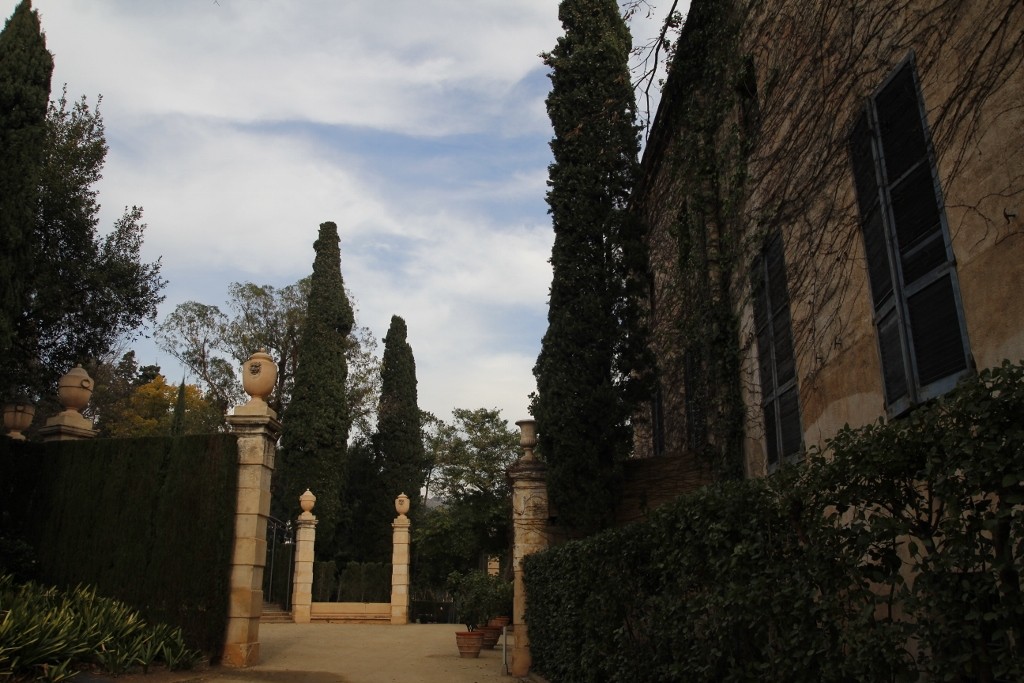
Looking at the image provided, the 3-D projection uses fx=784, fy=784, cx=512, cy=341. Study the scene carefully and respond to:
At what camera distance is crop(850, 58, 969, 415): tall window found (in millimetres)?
4574

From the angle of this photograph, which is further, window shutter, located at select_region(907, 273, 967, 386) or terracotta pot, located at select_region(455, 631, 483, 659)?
terracotta pot, located at select_region(455, 631, 483, 659)

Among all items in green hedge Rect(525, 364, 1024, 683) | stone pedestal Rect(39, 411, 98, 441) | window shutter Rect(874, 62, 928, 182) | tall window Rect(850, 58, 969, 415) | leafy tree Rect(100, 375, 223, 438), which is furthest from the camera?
leafy tree Rect(100, 375, 223, 438)

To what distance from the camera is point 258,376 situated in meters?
12.0

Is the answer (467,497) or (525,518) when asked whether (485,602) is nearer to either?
(525,518)

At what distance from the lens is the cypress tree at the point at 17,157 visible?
1158cm

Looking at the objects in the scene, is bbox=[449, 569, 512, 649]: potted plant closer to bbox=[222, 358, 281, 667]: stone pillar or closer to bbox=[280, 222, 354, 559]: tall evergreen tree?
bbox=[222, 358, 281, 667]: stone pillar

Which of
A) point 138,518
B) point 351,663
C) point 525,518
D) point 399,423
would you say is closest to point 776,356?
point 525,518

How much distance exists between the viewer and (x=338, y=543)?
109 feet

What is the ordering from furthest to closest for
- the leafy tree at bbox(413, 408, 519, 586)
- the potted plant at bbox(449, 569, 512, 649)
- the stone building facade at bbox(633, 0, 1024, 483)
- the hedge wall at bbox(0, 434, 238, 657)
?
1. the leafy tree at bbox(413, 408, 519, 586)
2. the potted plant at bbox(449, 569, 512, 649)
3. the hedge wall at bbox(0, 434, 238, 657)
4. the stone building facade at bbox(633, 0, 1024, 483)

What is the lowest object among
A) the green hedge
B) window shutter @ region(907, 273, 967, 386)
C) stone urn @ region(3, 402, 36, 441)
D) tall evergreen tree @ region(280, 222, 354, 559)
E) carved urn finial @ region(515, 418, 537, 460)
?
the green hedge

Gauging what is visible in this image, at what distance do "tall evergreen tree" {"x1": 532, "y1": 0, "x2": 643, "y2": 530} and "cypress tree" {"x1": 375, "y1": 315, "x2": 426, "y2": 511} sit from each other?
2429 centimetres

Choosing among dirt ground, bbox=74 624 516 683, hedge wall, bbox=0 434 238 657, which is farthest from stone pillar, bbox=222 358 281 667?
dirt ground, bbox=74 624 516 683

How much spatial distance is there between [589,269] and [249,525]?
20.0 ft

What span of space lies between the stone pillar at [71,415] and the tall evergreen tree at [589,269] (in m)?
7.25
